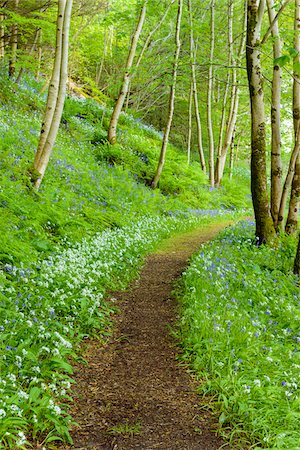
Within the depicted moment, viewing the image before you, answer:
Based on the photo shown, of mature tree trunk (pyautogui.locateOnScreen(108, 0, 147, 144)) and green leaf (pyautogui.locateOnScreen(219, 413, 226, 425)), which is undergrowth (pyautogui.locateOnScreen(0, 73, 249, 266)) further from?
green leaf (pyautogui.locateOnScreen(219, 413, 226, 425))

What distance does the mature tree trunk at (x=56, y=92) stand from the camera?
9.93 meters

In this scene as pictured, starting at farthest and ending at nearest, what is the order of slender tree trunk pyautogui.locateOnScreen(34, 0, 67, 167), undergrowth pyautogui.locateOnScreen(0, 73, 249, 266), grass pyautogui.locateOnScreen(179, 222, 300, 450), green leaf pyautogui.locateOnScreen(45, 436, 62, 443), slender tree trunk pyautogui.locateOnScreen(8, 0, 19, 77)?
slender tree trunk pyautogui.locateOnScreen(8, 0, 19, 77)
slender tree trunk pyautogui.locateOnScreen(34, 0, 67, 167)
undergrowth pyautogui.locateOnScreen(0, 73, 249, 266)
grass pyautogui.locateOnScreen(179, 222, 300, 450)
green leaf pyautogui.locateOnScreen(45, 436, 62, 443)

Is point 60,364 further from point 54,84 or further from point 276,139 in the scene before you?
point 276,139

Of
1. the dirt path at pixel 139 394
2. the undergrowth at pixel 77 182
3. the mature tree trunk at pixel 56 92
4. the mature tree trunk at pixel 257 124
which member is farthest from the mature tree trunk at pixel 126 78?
the dirt path at pixel 139 394

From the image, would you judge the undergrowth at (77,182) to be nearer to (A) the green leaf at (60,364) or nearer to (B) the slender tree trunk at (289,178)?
(A) the green leaf at (60,364)

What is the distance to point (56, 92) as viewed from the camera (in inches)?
404

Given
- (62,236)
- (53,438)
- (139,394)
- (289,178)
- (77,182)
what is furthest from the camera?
(77,182)

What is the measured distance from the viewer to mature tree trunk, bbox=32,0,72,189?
9930 millimetres

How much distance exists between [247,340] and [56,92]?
7494mm

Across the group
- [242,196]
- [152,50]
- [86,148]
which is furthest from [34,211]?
[152,50]

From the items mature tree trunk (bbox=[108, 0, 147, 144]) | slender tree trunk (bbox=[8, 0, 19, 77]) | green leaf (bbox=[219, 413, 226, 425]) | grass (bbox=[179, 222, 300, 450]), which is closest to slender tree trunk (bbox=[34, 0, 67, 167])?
grass (bbox=[179, 222, 300, 450])

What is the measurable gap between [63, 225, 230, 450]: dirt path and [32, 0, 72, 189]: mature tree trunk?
4805 millimetres

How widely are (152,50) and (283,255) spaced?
78.3ft

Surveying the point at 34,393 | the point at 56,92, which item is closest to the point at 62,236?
the point at 56,92
